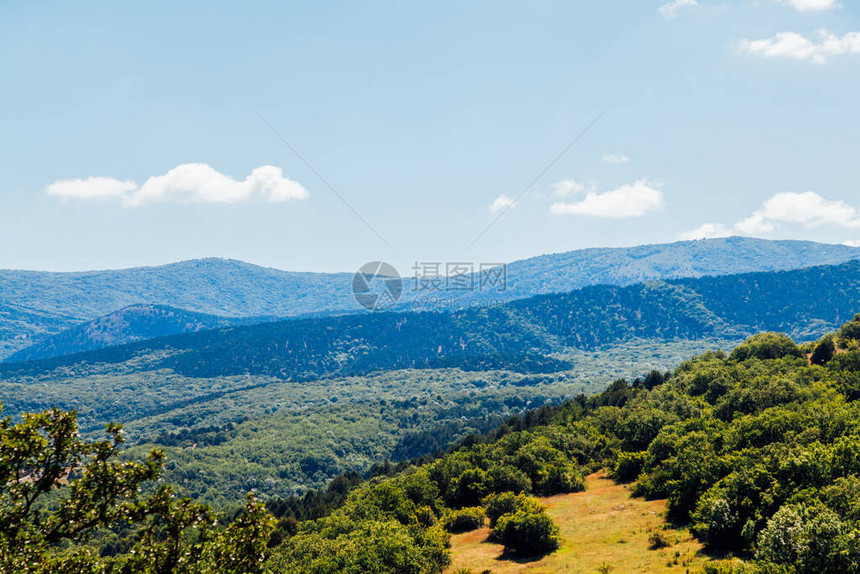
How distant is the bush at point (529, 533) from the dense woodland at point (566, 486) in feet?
0.38

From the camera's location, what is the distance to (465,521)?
58656 millimetres

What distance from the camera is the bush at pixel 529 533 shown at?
156 feet

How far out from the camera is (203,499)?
188 m

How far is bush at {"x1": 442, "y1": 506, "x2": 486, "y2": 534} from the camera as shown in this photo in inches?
2307

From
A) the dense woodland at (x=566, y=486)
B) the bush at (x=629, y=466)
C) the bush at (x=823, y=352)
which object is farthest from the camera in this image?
the bush at (x=823, y=352)

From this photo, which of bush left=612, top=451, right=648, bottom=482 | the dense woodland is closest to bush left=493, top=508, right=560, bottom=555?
the dense woodland

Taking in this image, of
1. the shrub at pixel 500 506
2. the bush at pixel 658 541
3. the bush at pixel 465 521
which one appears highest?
the bush at pixel 658 541

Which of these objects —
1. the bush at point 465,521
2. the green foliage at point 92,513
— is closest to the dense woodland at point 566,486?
the green foliage at point 92,513

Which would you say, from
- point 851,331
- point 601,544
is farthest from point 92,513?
point 851,331

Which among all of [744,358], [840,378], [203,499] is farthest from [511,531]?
[203,499]

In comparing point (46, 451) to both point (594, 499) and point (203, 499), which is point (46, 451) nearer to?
point (594, 499)

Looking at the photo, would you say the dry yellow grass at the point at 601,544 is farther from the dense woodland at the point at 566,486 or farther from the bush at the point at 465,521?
the dense woodland at the point at 566,486

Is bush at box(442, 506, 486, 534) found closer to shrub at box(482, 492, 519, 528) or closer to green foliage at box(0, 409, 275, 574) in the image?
shrub at box(482, 492, 519, 528)

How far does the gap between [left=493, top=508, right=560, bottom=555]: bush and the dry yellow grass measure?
1.12 m
